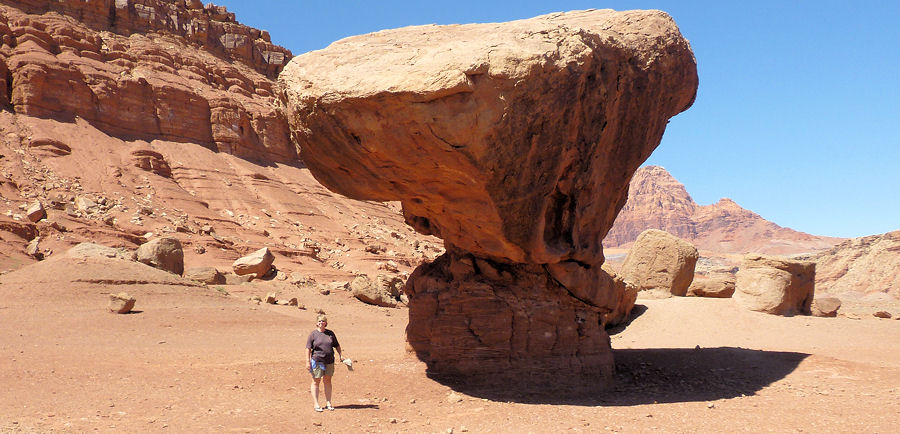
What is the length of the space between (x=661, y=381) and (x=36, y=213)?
83.0ft

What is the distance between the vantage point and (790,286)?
16.1m

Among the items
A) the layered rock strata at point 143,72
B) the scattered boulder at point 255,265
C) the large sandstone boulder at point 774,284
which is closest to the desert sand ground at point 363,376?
the large sandstone boulder at point 774,284

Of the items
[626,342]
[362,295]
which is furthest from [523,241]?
[362,295]

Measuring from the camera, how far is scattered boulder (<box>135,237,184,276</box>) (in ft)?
61.2

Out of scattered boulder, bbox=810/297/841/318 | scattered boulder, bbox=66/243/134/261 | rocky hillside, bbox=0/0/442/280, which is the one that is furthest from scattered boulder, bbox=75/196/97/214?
scattered boulder, bbox=810/297/841/318

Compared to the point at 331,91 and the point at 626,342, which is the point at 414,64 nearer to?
the point at 331,91

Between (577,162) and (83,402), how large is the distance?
6.38 meters

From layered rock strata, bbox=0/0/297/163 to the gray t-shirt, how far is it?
26839mm

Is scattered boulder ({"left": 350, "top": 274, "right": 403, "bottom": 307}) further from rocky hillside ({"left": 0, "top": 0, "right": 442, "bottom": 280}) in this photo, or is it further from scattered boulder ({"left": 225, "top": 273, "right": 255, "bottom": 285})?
rocky hillside ({"left": 0, "top": 0, "right": 442, "bottom": 280})

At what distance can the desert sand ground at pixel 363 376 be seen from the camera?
6539mm

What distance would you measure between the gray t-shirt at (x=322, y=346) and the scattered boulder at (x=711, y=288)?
14.6 metres

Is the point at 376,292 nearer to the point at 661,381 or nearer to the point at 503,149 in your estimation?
the point at 661,381

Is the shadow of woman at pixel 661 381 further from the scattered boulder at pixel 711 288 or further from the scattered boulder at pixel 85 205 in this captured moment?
the scattered boulder at pixel 85 205

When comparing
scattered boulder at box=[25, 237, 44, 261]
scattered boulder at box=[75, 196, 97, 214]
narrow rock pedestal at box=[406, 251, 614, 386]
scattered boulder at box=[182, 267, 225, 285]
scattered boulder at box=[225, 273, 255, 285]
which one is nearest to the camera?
narrow rock pedestal at box=[406, 251, 614, 386]
